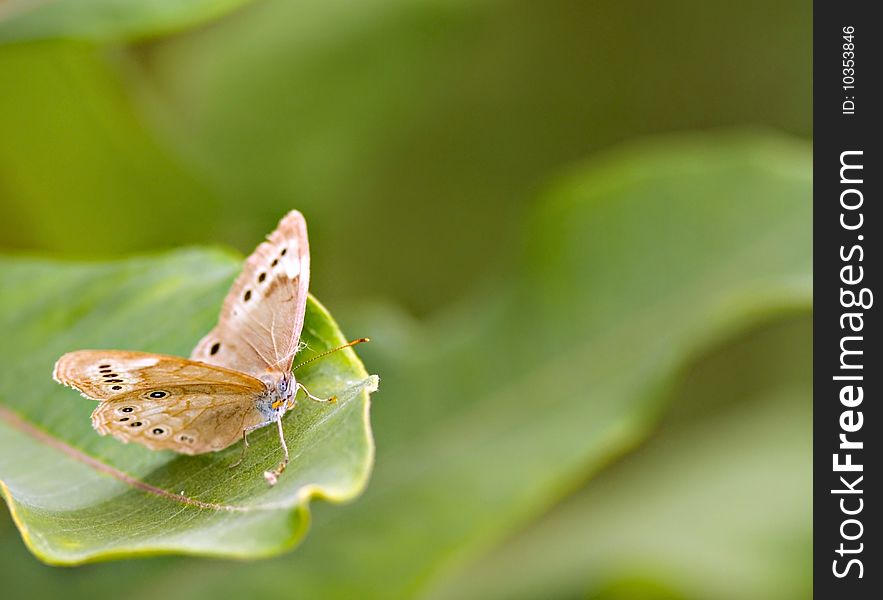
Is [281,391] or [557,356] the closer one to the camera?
[281,391]

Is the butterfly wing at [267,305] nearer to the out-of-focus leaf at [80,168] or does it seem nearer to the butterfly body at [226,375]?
the butterfly body at [226,375]

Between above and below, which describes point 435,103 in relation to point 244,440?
above

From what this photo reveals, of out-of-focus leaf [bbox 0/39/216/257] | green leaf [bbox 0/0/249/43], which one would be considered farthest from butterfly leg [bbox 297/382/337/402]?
out-of-focus leaf [bbox 0/39/216/257]

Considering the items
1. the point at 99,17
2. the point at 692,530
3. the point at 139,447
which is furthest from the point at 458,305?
the point at 139,447

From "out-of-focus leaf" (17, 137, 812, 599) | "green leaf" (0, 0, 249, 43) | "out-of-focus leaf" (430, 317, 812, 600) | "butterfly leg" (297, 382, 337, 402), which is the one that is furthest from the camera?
"out-of-focus leaf" (430, 317, 812, 600)

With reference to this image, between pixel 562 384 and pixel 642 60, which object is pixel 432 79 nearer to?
pixel 562 384

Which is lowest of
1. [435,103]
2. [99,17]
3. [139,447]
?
[139,447]

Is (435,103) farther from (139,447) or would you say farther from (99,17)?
(139,447)
